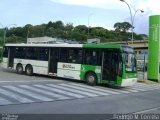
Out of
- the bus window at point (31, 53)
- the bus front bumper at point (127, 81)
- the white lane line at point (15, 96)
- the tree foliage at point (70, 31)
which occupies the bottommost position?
the white lane line at point (15, 96)

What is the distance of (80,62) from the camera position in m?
24.5

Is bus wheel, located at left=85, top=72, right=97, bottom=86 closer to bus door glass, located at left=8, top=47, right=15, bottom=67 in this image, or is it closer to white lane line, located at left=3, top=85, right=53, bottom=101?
white lane line, located at left=3, top=85, right=53, bottom=101

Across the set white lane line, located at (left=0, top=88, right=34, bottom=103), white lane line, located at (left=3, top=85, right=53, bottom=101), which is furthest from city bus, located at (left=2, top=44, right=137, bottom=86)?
white lane line, located at (left=0, top=88, right=34, bottom=103)

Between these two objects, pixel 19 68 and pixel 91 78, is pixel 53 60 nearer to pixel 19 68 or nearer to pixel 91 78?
pixel 91 78

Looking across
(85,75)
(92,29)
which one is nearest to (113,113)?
(85,75)

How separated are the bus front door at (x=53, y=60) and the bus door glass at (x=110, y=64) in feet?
15.0

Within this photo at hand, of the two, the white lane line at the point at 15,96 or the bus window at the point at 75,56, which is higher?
the bus window at the point at 75,56

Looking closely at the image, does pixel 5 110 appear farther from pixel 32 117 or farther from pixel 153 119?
pixel 153 119

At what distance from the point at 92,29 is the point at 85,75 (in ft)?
376

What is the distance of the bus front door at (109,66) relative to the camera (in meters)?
22.4

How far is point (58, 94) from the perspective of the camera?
17.3 metres

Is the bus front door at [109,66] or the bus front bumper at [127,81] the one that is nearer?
the bus front bumper at [127,81]

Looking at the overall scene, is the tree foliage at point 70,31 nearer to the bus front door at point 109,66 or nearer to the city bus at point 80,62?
the city bus at point 80,62

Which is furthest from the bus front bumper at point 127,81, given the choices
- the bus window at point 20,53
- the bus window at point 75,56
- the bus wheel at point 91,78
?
the bus window at point 20,53
